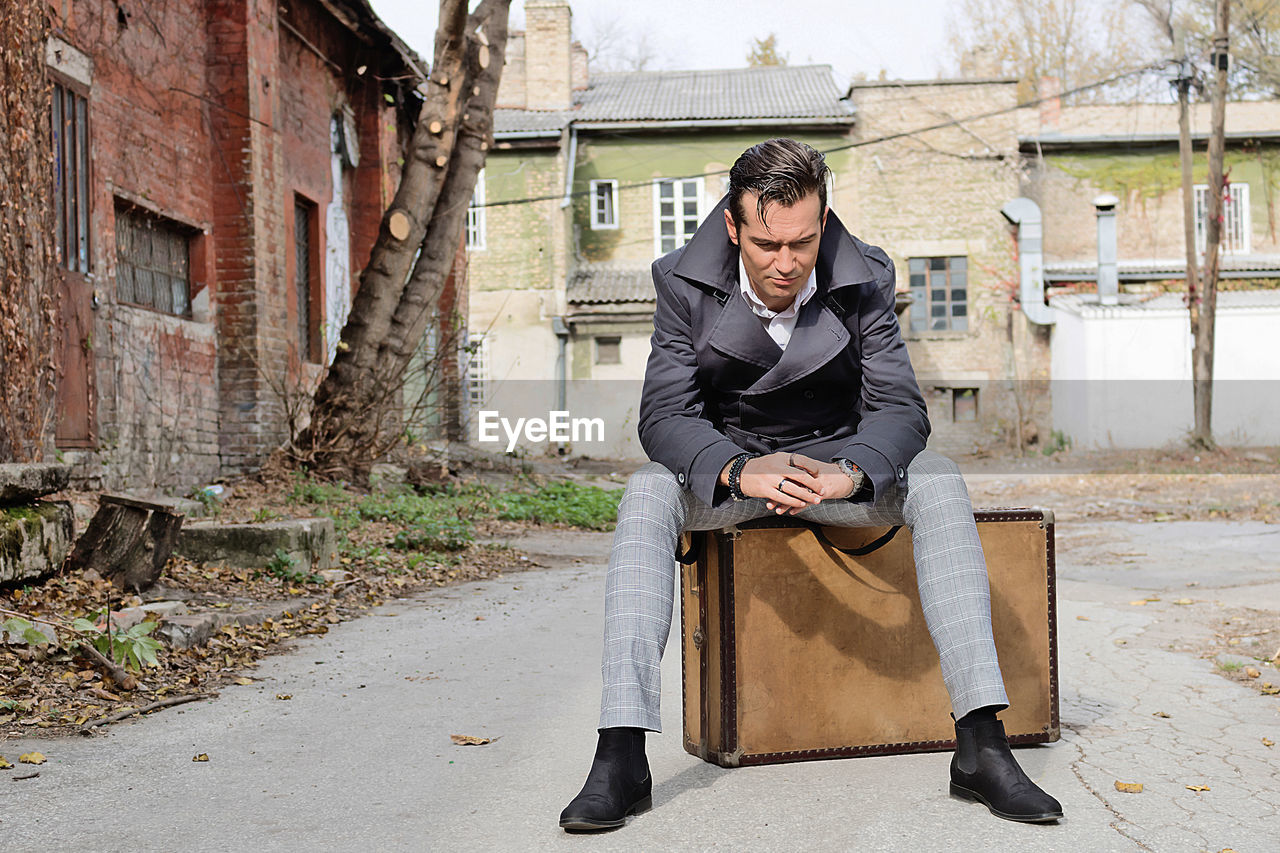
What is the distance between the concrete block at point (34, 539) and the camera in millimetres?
4617

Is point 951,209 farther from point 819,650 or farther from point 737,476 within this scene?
point 737,476

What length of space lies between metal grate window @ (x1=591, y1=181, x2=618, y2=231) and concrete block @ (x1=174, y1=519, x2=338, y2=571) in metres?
20.7

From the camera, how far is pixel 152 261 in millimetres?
9672

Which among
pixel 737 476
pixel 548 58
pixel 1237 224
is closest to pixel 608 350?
pixel 548 58

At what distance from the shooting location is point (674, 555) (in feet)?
9.57

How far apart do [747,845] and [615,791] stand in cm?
31

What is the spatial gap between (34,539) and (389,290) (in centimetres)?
587

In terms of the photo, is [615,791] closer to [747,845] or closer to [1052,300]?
[747,845]

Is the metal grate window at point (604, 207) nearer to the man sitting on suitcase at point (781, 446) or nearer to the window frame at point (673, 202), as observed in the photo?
the window frame at point (673, 202)

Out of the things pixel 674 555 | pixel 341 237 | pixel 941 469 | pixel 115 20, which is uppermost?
pixel 115 20

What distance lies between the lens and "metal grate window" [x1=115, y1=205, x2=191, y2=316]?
29.9 ft

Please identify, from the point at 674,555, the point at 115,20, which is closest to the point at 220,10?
the point at 115,20

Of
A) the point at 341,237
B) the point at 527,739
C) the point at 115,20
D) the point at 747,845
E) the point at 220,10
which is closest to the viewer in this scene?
the point at 747,845

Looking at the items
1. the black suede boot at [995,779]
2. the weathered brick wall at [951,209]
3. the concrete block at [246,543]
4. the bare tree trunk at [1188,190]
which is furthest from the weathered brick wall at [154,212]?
the weathered brick wall at [951,209]
